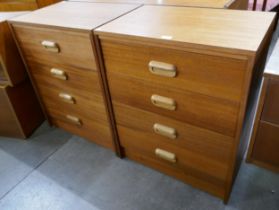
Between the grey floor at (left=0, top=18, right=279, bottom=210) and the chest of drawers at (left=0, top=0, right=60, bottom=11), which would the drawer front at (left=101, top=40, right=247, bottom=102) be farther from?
the chest of drawers at (left=0, top=0, right=60, bottom=11)

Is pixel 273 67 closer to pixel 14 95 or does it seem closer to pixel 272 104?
pixel 272 104

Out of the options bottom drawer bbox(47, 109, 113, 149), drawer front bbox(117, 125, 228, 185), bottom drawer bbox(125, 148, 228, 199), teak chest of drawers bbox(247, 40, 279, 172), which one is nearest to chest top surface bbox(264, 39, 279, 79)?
teak chest of drawers bbox(247, 40, 279, 172)

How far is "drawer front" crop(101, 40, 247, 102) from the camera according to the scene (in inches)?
30.0

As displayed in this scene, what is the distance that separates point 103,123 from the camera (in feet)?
4.28

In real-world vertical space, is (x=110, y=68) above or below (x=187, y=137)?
above

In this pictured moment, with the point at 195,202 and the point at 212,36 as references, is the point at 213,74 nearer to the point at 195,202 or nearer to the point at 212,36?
the point at 212,36

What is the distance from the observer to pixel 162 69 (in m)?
0.88

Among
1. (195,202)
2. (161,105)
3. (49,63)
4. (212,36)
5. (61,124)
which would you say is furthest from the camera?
(61,124)

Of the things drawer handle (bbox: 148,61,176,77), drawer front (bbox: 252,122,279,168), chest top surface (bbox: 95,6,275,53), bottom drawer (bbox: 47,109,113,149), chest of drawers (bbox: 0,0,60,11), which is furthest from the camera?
chest of drawers (bbox: 0,0,60,11)

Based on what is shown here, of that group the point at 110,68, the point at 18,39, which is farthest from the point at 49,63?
the point at 110,68

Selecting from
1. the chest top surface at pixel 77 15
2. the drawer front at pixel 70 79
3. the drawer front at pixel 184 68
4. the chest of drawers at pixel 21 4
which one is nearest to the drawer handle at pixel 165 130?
the drawer front at pixel 184 68

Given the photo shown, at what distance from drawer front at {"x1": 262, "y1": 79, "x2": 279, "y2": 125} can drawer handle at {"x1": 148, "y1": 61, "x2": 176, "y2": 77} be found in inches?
14.4

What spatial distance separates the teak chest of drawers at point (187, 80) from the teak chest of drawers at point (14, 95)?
62 cm

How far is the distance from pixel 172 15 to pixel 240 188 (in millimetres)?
872
